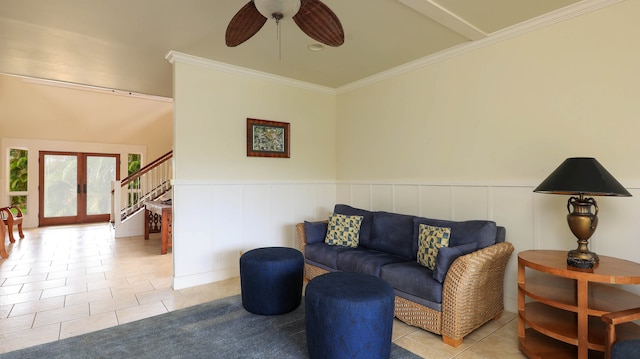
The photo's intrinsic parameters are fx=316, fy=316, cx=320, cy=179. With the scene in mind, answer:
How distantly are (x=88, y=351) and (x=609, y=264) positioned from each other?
368 cm

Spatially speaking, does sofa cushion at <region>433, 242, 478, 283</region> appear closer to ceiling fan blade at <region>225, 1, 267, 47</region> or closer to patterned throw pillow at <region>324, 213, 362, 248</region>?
patterned throw pillow at <region>324, 213, 362, 248</region>

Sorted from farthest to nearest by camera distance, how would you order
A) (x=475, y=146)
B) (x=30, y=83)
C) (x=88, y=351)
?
(x=30, y=83) → (x=475, y=146) → (x=88, y=351)

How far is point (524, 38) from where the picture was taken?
2.92 meters

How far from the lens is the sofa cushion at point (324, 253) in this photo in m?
3.43

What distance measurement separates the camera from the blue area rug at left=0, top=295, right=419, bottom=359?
7.43 feet

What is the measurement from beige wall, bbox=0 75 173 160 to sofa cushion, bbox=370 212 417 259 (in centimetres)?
786

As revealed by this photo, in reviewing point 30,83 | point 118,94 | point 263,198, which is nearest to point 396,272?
point 263,198

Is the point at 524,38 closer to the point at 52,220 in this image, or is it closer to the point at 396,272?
the point at 396,272

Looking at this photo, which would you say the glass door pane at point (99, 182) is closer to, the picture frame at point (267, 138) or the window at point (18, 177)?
the window at point (18, 177)

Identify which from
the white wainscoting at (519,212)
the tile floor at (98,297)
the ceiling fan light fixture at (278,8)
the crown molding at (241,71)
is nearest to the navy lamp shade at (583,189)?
the white wainscoting at (519,212)

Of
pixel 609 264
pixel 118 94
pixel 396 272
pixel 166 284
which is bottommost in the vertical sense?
pixel 166 284

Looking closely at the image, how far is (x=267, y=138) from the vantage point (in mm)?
4371

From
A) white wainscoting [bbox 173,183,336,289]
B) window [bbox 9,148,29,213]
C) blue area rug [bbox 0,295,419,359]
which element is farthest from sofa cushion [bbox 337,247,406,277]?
window [bbox 9,148,29,213]

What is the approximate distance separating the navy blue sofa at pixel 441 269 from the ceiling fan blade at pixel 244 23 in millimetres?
2141
